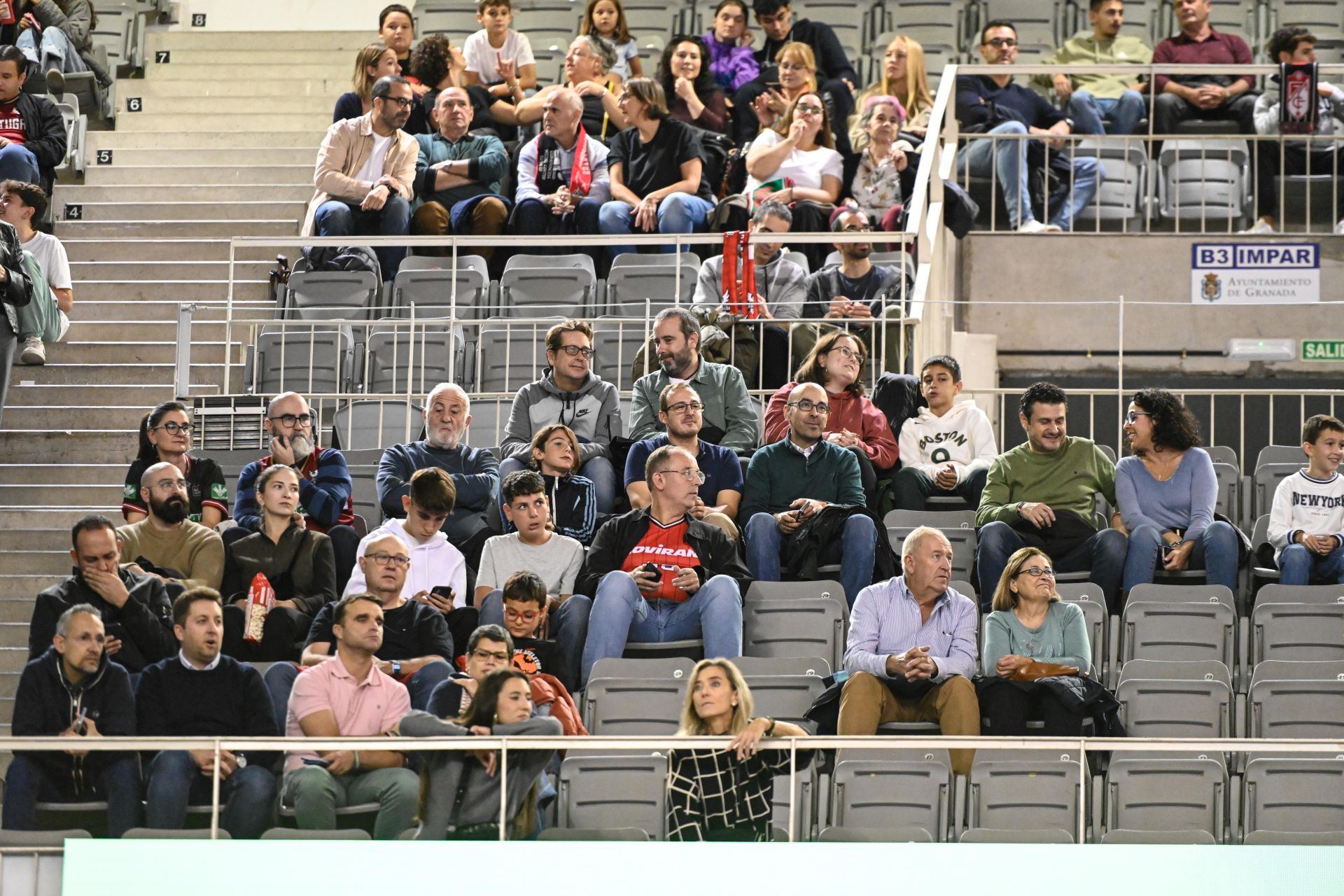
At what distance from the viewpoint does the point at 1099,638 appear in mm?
8289

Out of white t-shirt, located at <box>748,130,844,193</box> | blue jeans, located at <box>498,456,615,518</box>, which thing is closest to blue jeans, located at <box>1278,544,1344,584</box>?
blue jeans, located at <box>498,456,615,518</box>

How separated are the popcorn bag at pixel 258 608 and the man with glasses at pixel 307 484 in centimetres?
41

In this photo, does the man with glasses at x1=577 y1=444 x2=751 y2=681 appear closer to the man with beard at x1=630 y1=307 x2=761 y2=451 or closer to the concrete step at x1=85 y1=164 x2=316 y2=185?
the man with beard at x1=630 y1=307 x2=761 y2=451

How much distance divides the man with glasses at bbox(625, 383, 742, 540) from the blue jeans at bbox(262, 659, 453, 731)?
1.36 metres

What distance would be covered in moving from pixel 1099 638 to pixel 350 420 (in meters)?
3.83

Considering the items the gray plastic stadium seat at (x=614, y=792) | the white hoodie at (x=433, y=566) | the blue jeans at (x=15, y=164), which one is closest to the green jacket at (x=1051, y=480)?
the white hoodie at (x=433, y=566)

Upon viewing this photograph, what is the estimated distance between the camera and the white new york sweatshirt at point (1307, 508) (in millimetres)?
8922

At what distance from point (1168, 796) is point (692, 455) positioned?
2.45 meters

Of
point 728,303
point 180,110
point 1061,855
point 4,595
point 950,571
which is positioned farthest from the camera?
point 180,110

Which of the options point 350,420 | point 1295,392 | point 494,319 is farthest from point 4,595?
point 1295,392

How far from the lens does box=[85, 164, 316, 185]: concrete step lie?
13070mm

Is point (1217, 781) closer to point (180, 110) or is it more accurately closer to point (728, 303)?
point (728, 303)

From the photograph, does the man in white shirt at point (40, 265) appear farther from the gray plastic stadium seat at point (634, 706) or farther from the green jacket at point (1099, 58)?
the green jacket at point (1099, 58)

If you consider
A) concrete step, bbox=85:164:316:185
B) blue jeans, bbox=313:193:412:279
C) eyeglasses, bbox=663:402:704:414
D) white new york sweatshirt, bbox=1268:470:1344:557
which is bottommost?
white new york sweatshirt, bbox=1268:470:1344:557
